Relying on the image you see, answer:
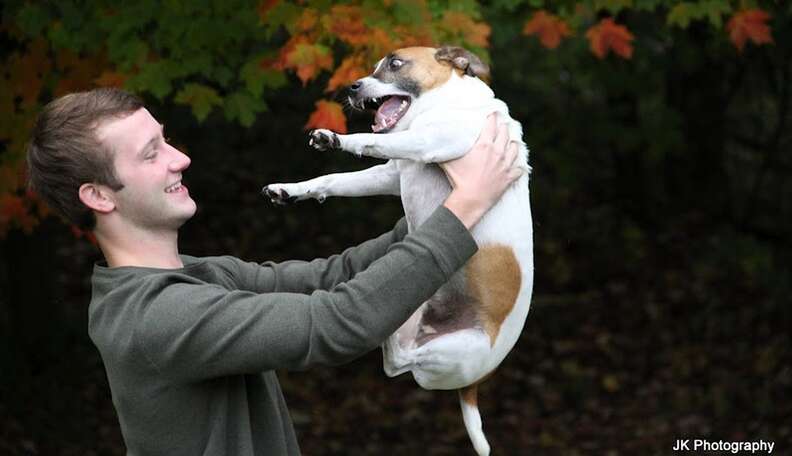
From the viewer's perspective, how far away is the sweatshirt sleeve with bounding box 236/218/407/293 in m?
2.45

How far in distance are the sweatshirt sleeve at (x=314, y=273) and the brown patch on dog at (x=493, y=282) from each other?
0.37 m

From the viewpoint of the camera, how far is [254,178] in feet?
32.3

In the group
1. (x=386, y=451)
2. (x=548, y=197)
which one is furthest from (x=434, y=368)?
(x=548, y=197)

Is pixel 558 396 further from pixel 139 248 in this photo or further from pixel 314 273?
pixel 139 248

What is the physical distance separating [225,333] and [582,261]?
7201 mm

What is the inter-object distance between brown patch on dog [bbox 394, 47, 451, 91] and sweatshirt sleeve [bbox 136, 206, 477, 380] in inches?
14.8

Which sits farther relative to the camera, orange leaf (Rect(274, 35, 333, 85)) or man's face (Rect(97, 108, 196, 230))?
orange leaf (Rect(274, 35, 333, 85))

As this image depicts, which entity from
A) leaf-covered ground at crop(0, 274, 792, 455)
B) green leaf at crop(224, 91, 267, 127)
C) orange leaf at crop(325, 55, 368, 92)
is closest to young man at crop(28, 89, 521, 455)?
orange leaf at crop(325, 55, 368, 92)

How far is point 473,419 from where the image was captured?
2.20 metres

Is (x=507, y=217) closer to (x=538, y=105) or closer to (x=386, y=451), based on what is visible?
(x=386, y=451)

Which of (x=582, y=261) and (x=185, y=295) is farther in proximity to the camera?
(x=582, y=261)

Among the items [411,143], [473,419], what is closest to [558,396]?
[473,419]

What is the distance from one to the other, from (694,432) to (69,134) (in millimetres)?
5501

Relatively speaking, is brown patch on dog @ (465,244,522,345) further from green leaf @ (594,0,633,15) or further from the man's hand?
green leaf @ (594,0,633,15)
